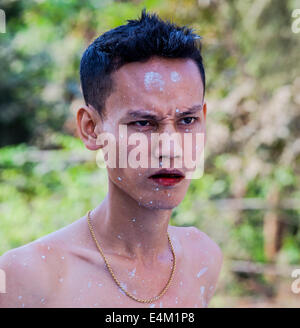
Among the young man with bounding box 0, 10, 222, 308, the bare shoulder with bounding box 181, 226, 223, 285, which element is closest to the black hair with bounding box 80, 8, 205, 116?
the young man with bounding box 0, 10, 222, 308

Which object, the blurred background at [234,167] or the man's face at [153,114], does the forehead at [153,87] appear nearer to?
the man's face at [153,114]

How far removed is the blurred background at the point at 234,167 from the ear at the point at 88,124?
3817 millimetres

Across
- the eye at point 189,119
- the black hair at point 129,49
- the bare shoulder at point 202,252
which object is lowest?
the bare shoulder at point 202,252

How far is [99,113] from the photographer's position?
5.97 feet

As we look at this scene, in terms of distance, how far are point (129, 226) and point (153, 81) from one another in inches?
25.6

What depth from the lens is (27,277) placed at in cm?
168

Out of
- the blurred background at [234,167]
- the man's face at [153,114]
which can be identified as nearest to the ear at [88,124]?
the man's face at [153,114]

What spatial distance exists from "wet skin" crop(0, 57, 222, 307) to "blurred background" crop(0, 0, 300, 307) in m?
3.79

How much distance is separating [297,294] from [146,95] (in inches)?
239

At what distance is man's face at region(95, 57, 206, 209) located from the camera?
1660mm

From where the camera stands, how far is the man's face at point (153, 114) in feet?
5.45

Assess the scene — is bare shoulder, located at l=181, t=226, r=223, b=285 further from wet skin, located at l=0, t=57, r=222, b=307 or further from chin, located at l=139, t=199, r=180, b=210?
chin, located at l=139, t=199, r=180, b=210

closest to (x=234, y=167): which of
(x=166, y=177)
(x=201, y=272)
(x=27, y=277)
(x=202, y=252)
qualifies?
(x=202, y=252)
